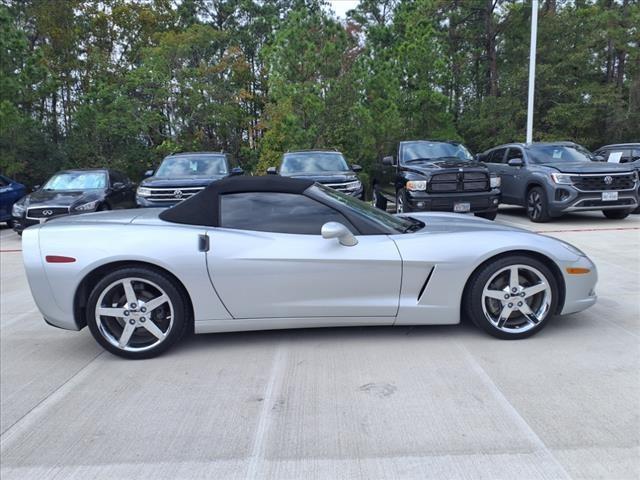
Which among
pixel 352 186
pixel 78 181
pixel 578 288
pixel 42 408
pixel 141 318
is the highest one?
pixel 78 181

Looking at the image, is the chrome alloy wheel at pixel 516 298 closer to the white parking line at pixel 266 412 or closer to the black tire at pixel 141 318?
the white parking line at pixel 266 412

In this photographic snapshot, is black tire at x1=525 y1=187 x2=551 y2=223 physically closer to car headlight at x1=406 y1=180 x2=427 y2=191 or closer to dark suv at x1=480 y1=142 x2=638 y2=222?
dark suv at x1=480 y1=142 x2=638 y2=222

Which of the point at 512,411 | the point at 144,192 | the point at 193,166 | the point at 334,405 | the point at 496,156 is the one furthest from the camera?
the point at 496,156

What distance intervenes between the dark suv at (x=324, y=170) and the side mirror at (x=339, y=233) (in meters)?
6.75

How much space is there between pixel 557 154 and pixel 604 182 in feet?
5.01

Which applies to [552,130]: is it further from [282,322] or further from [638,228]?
[282,322]

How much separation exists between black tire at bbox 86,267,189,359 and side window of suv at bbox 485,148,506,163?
34.5 ft

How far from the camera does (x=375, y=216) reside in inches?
174

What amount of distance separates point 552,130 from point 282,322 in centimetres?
2346

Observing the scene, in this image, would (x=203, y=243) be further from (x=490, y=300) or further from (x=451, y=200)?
(x=451, y=200)

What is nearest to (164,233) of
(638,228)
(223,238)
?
(223,238)

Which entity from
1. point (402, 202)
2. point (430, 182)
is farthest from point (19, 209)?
point (430, 182)

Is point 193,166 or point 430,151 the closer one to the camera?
point 430,151

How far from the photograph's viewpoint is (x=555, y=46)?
2341 cm
